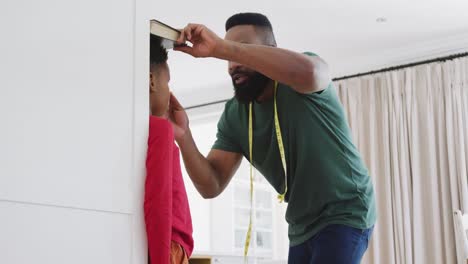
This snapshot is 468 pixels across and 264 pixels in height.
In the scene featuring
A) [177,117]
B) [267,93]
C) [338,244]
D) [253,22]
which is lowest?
[338,244]

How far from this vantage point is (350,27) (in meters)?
4.53

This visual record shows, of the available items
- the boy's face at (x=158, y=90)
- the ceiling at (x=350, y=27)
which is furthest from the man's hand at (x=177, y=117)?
the ceiling at (x=350, y=27)

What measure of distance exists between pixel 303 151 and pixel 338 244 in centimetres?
28

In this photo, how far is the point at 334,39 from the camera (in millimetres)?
4758

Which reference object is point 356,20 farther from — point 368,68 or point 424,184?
point 424,184

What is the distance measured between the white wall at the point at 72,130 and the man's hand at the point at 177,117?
0.46 metres

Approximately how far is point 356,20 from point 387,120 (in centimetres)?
96

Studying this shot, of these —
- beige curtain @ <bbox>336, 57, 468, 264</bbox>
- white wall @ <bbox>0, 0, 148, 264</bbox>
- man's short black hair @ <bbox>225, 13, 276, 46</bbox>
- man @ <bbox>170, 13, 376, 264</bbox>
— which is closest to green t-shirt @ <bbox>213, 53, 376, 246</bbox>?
man @ <bbox>170, 13, 376, 264</bbox>

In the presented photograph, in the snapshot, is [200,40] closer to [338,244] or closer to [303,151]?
[303,151]

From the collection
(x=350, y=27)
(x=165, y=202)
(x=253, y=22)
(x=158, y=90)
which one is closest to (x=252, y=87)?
(x=253, y=22)

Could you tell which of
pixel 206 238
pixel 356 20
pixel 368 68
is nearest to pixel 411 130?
pixel 368 68

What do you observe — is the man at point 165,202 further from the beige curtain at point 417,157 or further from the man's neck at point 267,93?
the beige curtain at point 417,157

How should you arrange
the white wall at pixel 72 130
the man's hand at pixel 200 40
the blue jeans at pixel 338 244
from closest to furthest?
the white wall at pixel 72 130 → the man's hand at pixel 200 40 → the blue jeans at pixel 338 244

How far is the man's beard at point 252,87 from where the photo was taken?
5.92 ft
